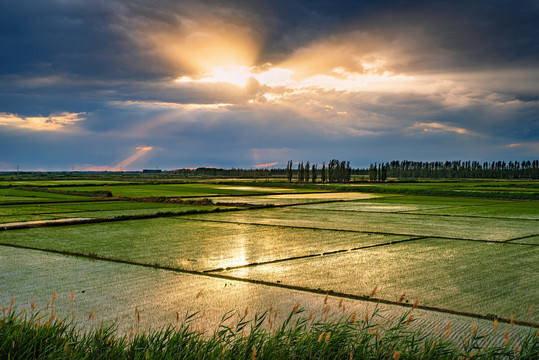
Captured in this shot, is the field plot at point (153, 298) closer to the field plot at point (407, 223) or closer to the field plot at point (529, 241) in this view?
the field plot at point (529, 241)

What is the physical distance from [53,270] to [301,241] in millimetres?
12644

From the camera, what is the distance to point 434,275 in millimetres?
16328

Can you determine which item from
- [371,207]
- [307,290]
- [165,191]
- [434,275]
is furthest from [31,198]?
[434,275]

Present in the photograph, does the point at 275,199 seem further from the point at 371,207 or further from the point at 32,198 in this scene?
the point at 32,198

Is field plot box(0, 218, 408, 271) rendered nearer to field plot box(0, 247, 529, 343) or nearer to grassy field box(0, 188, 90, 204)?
field plot box(0, 247, 529, 343)

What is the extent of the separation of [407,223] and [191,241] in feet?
59.3

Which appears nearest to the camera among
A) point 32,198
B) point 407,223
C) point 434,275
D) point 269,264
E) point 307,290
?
point 307,290

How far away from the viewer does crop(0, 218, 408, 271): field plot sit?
1964 centimetres

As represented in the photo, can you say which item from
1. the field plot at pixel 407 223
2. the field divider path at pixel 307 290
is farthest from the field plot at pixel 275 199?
the field divider path at pixel 307 290

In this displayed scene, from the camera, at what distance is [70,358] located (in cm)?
631

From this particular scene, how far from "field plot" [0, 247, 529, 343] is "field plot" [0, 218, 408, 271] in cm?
241

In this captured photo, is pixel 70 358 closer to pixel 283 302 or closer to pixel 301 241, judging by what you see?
pixel 283 302

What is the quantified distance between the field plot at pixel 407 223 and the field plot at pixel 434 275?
5970 millimetres

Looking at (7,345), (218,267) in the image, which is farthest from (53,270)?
(7,345)
